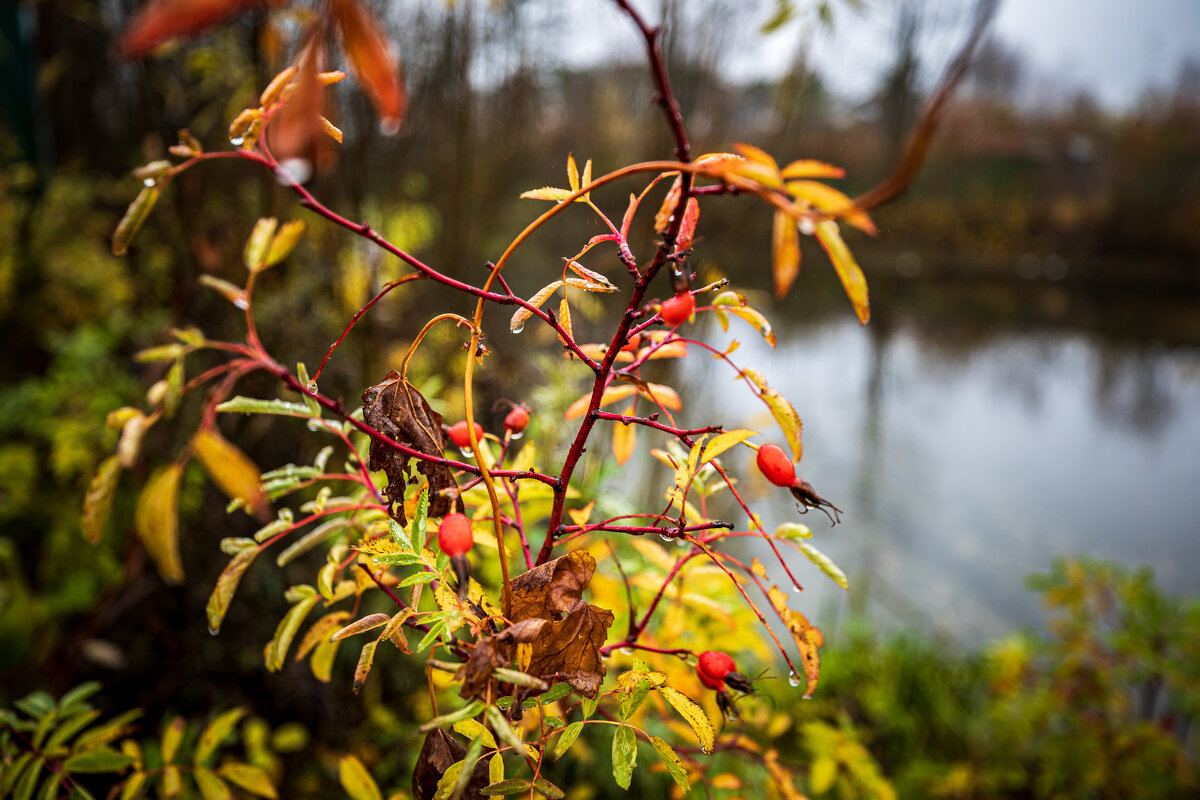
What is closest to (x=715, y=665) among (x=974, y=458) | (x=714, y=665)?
(x=714, y=665)

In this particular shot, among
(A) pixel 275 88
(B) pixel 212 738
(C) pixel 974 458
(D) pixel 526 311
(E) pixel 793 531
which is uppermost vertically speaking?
(A) pixel 275 88

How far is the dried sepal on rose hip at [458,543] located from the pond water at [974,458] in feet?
5.88

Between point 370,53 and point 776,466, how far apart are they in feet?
0.90

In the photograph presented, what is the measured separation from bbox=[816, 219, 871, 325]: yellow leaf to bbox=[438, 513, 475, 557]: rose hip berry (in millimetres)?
209

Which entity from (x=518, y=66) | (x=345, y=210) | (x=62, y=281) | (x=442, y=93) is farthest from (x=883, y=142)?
(x=62, y=281)

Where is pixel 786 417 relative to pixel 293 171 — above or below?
below

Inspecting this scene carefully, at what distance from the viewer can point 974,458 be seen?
309 centimetres

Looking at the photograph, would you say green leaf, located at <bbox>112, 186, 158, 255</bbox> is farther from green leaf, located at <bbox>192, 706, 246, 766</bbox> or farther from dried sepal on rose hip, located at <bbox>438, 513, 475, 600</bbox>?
green leaf, located at <bbox>192, 706, 246, 766</bbox>

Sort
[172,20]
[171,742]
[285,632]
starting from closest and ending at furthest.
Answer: [172,20]
[285,632]
[171,742]

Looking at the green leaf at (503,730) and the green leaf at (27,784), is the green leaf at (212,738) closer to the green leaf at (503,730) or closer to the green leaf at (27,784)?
the green leaf at (27,784)

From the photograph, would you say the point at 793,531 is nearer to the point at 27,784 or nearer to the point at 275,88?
the point at 275,88

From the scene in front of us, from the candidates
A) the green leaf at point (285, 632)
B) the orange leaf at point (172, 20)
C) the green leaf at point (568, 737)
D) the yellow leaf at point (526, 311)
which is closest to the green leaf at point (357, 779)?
the green leaf at point (285, 632)

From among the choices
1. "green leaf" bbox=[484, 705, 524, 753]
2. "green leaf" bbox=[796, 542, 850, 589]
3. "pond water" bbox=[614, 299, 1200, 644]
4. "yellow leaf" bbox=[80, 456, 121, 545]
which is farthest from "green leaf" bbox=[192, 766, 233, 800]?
"pond water" bbox=[614, 299, 1200, 644]

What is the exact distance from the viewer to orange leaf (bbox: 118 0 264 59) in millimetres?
170
